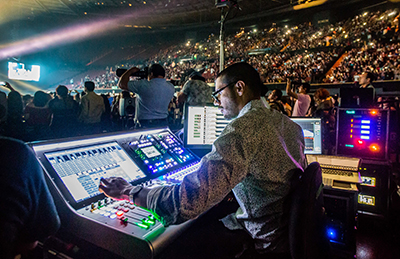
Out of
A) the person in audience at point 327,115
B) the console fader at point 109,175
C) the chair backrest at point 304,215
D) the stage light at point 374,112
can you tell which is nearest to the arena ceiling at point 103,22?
the person in audience at point 327,115

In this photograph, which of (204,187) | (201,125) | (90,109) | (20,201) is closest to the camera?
(20,201)

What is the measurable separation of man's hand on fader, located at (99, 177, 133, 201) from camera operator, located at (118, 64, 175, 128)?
1867 mm

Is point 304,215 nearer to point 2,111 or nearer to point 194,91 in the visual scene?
point 194,91

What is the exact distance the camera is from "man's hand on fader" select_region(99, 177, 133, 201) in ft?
2.93

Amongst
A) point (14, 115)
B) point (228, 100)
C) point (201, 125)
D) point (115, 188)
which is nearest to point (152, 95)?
point (201, 125)

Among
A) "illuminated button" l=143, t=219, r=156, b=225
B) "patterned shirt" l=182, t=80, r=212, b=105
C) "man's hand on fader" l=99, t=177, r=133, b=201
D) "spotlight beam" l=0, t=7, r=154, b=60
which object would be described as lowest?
"illuminated button" l=143, t=219, r=156, b=225

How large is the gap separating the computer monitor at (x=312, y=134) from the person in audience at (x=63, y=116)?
130 inches

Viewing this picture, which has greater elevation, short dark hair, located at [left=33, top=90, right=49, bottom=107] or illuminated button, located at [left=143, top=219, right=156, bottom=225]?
short dark hair, located at [left=33, top=90, right=49, bottom=107]

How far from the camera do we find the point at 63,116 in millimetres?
3721

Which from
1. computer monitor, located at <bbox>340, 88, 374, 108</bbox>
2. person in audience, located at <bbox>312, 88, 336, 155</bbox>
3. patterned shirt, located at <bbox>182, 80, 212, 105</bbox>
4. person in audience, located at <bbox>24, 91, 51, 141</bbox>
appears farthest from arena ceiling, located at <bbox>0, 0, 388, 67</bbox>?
computer monitor, located at <bbox>340, 88, 374, 108</bbox>

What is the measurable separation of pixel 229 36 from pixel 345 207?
18.8m

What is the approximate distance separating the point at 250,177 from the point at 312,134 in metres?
1.36

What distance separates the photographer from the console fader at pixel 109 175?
2.62 ft

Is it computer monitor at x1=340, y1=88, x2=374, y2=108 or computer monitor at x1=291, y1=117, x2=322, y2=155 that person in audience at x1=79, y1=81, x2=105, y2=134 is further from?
computer monitor at x1=340, y1=88, x2=374, y2=108
